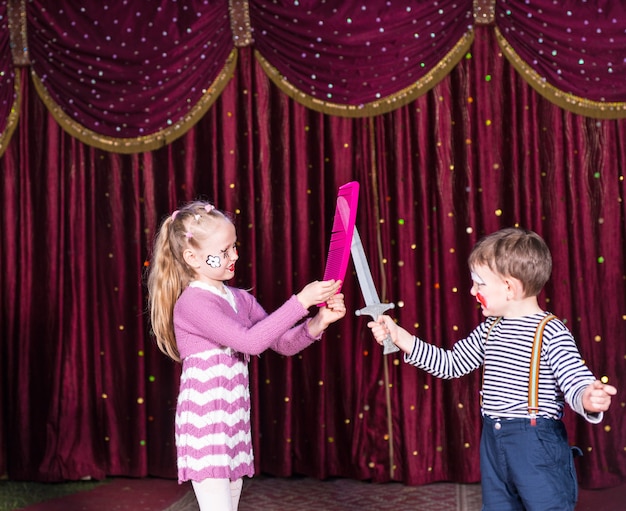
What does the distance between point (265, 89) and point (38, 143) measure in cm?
114

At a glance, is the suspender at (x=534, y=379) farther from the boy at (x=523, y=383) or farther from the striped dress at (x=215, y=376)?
the striped dress at (x=215, y=376)

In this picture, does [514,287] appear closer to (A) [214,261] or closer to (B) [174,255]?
(A) [214,261]

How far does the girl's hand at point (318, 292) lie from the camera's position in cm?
230

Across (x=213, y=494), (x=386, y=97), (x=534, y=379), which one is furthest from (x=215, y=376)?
(x=386, y=97)

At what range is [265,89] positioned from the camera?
3.86m

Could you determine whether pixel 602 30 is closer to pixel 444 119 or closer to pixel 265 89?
pixel 444 119

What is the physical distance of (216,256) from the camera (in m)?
2.45

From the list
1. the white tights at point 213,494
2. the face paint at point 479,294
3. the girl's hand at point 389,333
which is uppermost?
the face paint at point 479,294

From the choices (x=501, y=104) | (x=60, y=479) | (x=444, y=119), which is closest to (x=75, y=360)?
(x=60, y=479)

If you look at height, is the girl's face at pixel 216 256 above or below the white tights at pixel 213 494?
above

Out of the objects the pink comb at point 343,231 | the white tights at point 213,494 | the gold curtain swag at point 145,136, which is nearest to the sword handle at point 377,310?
the pink comb at point 343,231

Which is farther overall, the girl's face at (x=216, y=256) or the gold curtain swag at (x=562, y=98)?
the gold curtain swag at (x=562, y=98)

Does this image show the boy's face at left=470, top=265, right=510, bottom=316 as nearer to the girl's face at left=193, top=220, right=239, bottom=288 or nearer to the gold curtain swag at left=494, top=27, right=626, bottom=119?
the girl's face at left=193, top=220, right=239, bottom=288

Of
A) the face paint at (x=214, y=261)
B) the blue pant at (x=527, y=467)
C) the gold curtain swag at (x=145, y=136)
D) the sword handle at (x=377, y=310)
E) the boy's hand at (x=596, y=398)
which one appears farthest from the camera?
the gold curtain swag at (x=145, y=136)
